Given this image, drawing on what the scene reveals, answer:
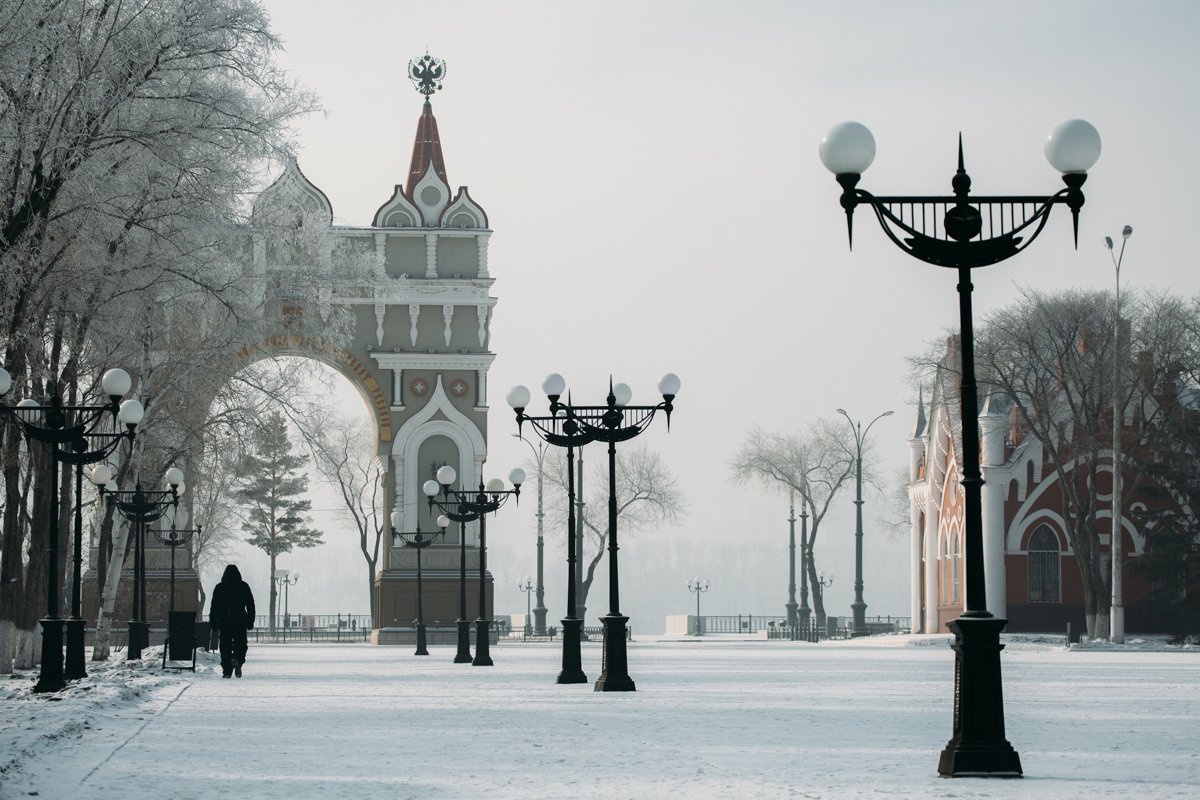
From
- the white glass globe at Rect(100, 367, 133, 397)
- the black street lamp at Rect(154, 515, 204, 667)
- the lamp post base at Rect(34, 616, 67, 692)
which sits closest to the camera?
the lamp post base at Rect(34, 616, 67, 692)

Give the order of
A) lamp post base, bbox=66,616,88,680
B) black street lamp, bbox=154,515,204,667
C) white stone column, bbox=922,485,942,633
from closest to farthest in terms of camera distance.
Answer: lamp post base, bbox=66,616,88,680 → black street lamp, bbox=154,515,204,667 → white stone column, bbox=922,485,942,633

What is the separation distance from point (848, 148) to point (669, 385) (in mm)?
12592

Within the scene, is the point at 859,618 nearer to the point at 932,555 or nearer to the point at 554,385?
the point at 932,555

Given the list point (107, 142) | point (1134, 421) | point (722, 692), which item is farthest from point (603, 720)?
point (1134, 421)

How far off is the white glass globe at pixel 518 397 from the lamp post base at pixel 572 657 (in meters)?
3.61

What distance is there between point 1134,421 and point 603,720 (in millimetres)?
40881

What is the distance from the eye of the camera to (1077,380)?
171 ft

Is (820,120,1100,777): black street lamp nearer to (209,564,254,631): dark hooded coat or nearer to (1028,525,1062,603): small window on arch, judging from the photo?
(209,564,254,631): dark hooded coat

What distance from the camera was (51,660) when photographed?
22500 millimetres

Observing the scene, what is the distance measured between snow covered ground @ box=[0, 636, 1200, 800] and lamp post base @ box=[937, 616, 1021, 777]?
0.24 meters

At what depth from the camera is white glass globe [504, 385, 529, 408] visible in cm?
2750

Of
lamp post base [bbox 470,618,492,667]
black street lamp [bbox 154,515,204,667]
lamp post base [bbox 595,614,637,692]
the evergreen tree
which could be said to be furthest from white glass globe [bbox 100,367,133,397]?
the evergreen tree

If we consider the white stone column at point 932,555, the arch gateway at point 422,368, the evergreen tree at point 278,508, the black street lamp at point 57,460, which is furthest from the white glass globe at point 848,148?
the evergreen tree at point 278,508

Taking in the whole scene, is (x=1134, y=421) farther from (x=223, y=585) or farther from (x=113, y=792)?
(x=113, y=792)
